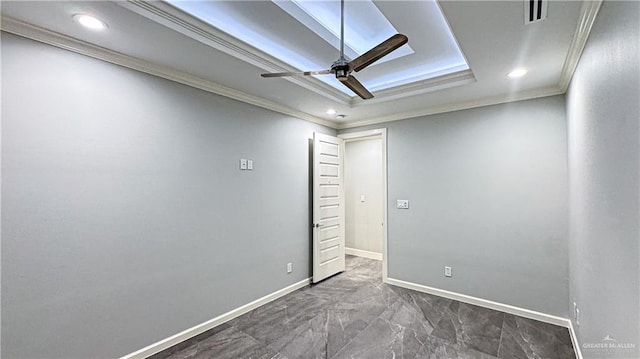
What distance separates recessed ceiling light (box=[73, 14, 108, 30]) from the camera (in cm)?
167

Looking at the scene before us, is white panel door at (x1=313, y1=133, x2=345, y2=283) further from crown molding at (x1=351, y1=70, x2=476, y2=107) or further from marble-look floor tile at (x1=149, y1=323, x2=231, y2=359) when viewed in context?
marble-look floor tile at (x1=149, y1=323, x2=231, y2=359)

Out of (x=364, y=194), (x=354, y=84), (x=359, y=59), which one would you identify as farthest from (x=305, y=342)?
(x=364, y=194)

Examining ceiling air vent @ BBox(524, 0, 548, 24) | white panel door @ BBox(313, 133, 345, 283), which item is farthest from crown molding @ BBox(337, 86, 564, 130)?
ceiling air vent @ BBox(524, 0, 548, 24)

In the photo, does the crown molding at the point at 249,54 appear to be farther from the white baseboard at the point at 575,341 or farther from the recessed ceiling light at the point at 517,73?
the white baseboard at the point at 575,341

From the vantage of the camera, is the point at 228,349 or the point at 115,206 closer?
the point at 115,206

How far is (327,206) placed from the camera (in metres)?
4.12

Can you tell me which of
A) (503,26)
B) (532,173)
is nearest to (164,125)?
(503,26)

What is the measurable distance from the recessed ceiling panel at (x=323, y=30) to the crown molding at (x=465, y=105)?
2.26 feet

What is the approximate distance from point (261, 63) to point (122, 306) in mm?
2283

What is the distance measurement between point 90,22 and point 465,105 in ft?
11.9

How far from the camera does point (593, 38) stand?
158 cm

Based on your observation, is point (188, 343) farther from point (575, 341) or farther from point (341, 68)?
point (575, 341)

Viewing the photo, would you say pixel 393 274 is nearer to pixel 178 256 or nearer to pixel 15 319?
pixel 178 256

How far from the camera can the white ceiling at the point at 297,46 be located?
162 centimetres
